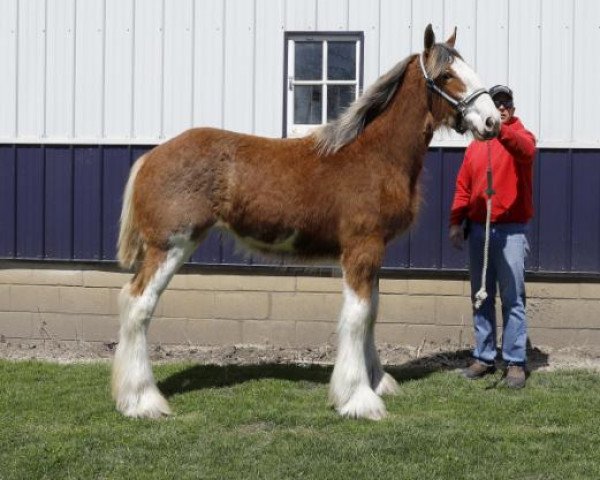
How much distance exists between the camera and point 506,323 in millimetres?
6320

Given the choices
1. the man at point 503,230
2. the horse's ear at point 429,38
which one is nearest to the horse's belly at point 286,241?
the man at point 503,230

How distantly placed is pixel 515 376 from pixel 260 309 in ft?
8.38

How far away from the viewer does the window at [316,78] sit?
780 cm

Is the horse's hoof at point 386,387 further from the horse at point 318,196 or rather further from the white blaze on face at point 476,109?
the white blaze on face at point 476,109

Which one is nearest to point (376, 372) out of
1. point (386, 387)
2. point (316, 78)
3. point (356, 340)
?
point (386, 387)

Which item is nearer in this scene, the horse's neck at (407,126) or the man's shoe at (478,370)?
the horse's neck at (407,126)

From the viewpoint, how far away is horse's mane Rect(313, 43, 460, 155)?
573cm

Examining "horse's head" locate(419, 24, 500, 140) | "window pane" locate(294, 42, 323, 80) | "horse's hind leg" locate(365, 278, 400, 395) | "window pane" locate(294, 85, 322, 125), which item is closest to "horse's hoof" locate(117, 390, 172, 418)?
"horse's hind leg" locate(365, 278, 400, 395)

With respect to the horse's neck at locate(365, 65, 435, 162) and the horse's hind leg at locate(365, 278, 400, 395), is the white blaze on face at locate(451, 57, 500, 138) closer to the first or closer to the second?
the horse's neck at locate(365, 65, 435, 162)

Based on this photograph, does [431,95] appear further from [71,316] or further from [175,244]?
[71,316]

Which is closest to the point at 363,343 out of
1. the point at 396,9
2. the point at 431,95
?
the point at 431,95

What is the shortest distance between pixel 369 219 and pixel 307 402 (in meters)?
1.35

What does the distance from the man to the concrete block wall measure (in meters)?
1.15

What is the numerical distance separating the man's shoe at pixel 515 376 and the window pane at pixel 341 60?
3.15 metres
